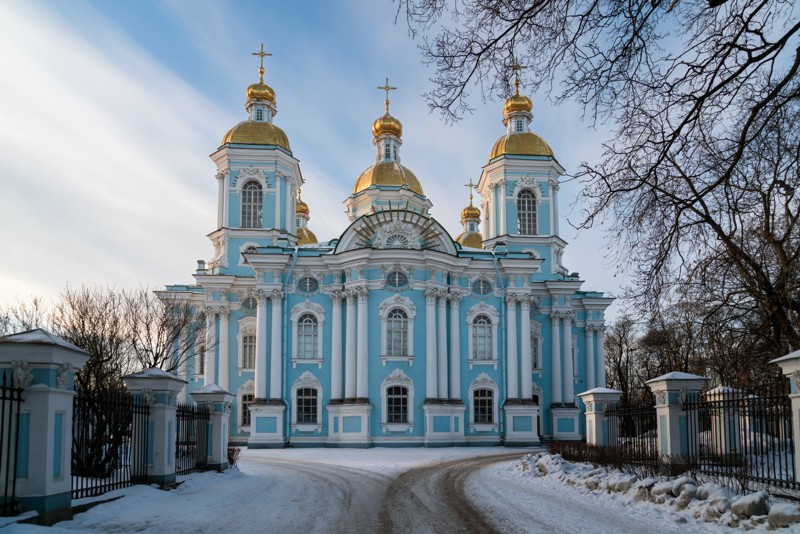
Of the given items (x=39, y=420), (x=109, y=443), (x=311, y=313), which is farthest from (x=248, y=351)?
(x=39, y=420)

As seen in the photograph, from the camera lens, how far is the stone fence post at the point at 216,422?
719 inches

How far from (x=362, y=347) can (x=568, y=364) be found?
11765 millimetres

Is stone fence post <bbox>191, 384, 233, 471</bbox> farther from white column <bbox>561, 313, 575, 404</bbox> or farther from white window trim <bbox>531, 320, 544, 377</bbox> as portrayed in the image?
white column <bbox>561, 313, 575, 404</bbox>

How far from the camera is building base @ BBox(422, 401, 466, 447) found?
3275cm

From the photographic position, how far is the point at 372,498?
45.3ft

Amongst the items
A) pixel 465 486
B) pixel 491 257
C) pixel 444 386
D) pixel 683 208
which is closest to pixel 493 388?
pixel 444 386

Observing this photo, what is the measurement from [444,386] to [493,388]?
2.59 m

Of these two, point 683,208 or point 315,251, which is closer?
point 683,208

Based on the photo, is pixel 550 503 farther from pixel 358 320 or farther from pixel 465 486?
pixel 358 320

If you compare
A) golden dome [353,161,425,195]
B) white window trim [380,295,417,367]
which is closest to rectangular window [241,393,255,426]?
white window trim [380,295,417,367]

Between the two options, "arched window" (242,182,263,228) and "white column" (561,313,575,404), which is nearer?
"white column" (561,313,575,404)

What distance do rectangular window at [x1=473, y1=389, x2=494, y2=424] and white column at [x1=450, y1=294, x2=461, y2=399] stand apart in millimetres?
1138

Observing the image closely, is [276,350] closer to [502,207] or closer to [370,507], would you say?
[502,207]

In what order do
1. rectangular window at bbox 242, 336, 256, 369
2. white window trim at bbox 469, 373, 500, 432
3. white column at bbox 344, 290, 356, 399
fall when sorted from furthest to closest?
rectangular window at bbox 242, 336, 256, 369, white window trim at bbox 469, 373, 500, 432, white column at bbox 344, 290, 356, 399
